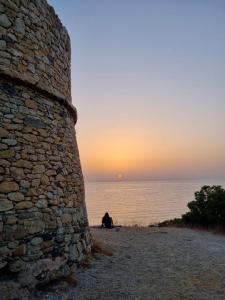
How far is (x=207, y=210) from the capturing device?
603 inches

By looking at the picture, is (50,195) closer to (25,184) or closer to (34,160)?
(25,184)

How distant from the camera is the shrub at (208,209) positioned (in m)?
15.1

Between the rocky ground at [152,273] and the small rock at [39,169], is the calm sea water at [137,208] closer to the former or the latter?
the rocky ground at [152,273]

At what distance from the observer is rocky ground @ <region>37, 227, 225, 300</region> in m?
5.47

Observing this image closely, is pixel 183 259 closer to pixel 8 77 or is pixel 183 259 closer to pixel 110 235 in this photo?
pixel 110 235

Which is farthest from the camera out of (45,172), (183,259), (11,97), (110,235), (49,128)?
(110,235)

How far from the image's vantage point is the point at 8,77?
5629 mm

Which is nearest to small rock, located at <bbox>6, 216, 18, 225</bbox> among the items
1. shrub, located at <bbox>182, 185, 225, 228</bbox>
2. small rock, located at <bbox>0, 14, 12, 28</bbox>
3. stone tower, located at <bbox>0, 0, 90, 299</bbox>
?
stone tower, located at <bbox>0, 0, 90, 299</bbox>

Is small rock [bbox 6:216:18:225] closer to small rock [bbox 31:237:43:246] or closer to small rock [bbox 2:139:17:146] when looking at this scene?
small rock [bbox 31:237:43:246]

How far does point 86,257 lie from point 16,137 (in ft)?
11.7

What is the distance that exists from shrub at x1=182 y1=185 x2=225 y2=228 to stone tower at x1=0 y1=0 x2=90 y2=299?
9.88 meters

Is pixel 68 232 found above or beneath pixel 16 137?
beneath

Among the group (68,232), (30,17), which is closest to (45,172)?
(68,232)

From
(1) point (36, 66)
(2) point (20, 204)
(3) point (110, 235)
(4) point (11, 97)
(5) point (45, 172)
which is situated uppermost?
(1) point (36, 66)
